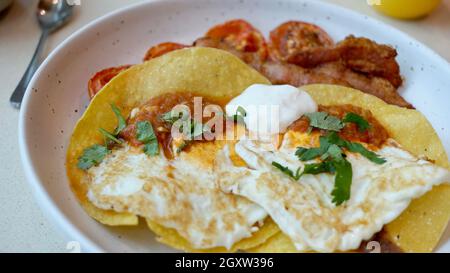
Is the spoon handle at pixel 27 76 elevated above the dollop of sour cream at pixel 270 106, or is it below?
below

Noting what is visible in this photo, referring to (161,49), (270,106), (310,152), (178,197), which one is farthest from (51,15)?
(310,152)

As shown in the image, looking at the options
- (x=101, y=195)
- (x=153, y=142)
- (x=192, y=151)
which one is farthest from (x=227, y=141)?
(x=101, y=195)

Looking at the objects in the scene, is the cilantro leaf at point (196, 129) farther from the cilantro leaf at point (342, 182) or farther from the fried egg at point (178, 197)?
the cilantro leaf at point (342, 182)

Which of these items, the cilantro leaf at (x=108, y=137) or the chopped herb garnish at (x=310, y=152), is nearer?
the chopped herb garnish at (x=310, y=152)

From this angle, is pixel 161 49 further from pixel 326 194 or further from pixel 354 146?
pixel 326 194

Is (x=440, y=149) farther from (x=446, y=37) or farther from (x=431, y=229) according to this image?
(x=446, y=37)

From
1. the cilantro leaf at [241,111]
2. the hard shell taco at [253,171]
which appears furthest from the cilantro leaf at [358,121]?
the cilantro leaf at [241,111]

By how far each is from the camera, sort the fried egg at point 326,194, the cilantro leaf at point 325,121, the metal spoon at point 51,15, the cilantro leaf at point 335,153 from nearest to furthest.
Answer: the fried egg at point 326,194 → the cilantro leaf at point 335,153 → the cilantro leaf at point 325,121 → the metal spoon at point 51,15
